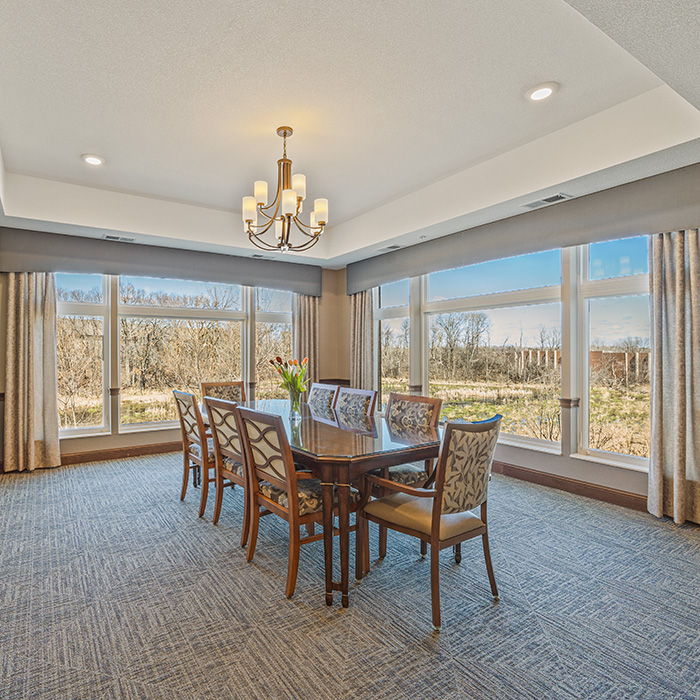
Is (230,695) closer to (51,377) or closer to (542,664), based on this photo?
(542,664)

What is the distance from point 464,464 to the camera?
2.17 m

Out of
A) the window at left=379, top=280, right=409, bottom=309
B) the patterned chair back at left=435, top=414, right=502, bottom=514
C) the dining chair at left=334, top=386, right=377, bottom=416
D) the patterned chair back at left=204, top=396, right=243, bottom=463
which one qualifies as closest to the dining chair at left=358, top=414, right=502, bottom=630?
the patterned chair back at left=435, top=414, right=502, bottom=514

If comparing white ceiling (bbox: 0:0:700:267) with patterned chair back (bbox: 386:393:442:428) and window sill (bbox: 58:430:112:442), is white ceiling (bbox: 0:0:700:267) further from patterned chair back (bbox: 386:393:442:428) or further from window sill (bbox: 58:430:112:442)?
window sill (bbox: 58:430:112:442)

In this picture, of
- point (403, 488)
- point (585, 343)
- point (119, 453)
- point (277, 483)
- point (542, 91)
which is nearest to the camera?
point (403, 488)

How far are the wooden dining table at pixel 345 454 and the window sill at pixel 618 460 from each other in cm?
169

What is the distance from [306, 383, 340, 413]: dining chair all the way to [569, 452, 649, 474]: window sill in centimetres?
223

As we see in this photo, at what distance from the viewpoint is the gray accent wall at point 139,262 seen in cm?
477

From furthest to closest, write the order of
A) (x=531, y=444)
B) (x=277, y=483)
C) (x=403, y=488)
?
(x=531, y=444) → (x=277, y=483) → (x=403, y=488)

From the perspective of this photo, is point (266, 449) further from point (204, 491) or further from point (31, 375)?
point (31, 375)

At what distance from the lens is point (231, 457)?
10.5 ft

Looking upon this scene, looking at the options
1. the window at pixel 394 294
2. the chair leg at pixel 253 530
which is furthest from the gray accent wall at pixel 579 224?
the chair leg at pixel 253 530

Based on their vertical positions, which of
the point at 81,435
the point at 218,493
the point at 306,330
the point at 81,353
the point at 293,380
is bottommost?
the point at 218,493

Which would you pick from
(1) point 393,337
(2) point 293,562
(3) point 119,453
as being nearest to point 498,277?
(1) point 393,337

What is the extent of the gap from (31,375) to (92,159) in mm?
2400
